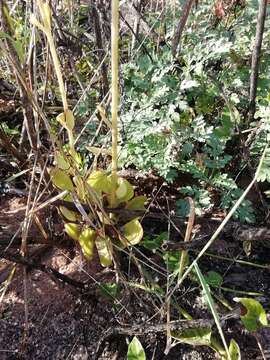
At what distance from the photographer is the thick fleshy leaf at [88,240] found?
1.15 m

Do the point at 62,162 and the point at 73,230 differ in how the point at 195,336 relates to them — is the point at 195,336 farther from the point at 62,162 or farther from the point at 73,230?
the point at 62,162

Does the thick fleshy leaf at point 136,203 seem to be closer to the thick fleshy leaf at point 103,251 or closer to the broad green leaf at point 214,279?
the thick fleshy leaf at point 103,251

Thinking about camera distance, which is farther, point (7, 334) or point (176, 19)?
point (176, 19)

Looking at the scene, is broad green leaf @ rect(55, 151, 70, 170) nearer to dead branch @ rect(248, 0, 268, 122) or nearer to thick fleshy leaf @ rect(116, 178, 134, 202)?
thick fleshy leaf @ rect(116, 178, 134, 202)

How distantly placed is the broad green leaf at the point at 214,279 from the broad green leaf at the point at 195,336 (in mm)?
154

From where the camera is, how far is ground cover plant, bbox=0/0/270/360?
41.6 inches

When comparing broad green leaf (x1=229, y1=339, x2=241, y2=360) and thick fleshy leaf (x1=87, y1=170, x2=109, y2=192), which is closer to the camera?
broad green leaf (x1=229, y1=339, x2=241, y2=360)

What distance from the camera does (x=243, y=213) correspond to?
46.4 inches

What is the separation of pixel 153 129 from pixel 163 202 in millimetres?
289

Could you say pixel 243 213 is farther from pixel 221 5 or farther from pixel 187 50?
pixel 221 5

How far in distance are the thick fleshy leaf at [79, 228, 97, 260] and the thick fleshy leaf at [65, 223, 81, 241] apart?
0.8 inches

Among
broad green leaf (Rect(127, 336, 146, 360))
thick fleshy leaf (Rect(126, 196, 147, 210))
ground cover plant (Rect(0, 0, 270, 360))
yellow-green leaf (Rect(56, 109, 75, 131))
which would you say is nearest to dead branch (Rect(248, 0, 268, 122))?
ground cover plant (Rect(0, 0, 270, 360))

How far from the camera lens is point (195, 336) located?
1034 mm

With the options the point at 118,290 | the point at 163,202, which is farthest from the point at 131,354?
the point at 163,202
